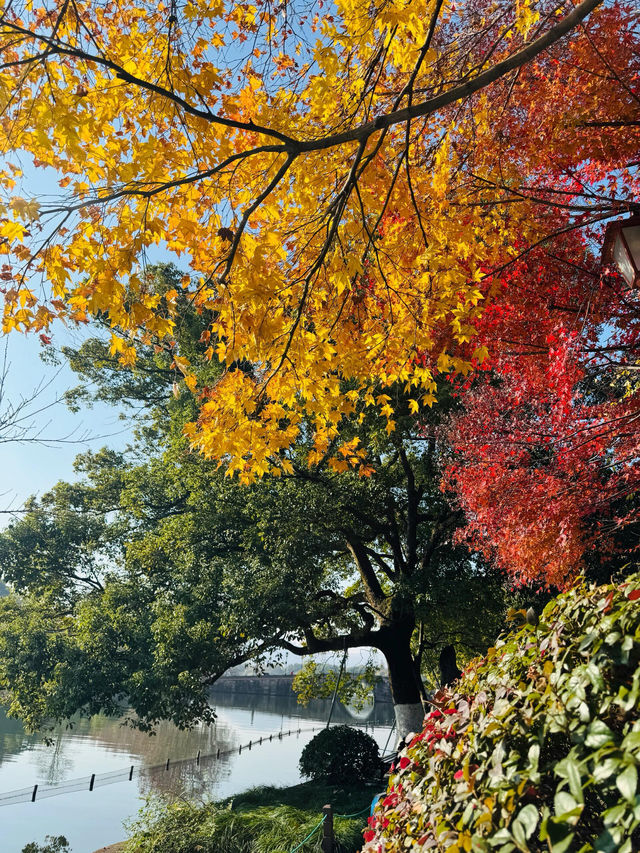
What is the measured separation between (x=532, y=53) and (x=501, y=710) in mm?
3449

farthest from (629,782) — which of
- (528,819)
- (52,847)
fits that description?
(52,847)

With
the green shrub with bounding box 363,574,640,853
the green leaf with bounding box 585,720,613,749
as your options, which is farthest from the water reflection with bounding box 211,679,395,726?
the green leaf with bounding box 585,720,613,749

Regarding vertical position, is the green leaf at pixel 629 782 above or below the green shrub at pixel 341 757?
above

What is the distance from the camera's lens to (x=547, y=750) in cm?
182

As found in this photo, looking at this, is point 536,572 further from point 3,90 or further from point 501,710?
point 3,90

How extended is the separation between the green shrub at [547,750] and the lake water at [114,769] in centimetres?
827

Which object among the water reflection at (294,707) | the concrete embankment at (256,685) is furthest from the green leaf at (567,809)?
the concrete embankment at (256,685)

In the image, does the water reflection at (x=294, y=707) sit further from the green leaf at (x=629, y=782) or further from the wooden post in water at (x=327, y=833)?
the green leaf at (x=629, y=782)

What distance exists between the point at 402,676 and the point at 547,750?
12.7 metres

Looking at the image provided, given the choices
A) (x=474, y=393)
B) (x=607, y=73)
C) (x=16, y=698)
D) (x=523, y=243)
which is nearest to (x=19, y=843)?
(x=16, y=698)

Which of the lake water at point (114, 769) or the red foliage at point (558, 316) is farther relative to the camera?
the lake water at point (114, 769)

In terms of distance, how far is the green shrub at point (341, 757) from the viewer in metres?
13.5

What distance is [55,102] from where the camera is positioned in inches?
126

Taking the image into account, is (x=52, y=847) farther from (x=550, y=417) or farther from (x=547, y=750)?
(x=547, y=750)
